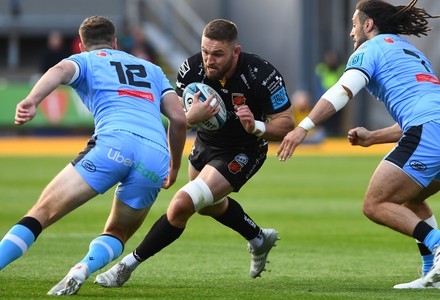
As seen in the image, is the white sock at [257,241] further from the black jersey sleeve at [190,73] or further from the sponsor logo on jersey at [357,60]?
the sponsor logo on jersey at [357,60]

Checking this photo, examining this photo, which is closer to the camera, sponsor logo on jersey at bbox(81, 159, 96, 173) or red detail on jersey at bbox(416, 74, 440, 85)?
sponsor logo on jersey at bbox(81, 159, 96, 173)

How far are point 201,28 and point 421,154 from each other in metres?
26.3

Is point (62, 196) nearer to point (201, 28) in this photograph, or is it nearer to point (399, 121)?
point (399, 121)

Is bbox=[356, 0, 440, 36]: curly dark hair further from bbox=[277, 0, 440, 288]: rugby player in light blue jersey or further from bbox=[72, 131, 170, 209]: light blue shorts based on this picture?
bbox=[72, 131, 170, 209]: light blue shorts

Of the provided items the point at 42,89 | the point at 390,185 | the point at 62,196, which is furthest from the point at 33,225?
the point at 390,185

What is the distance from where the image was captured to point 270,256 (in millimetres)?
10703

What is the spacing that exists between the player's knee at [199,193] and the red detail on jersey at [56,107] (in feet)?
64.1

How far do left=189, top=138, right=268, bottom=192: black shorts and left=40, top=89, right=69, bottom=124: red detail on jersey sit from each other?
18730 mm

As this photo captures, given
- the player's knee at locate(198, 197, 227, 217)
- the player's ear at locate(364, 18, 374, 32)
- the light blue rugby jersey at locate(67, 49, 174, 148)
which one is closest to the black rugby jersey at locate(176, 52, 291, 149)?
the player's knee at locate(198, 197, 227, 217)

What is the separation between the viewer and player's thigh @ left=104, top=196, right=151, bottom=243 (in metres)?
7.61

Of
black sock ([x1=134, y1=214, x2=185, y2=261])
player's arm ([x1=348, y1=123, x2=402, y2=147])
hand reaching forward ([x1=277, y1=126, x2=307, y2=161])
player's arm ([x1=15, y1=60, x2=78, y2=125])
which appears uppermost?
player's arm ([x1=15, y1=60, x2=78, y2=125])

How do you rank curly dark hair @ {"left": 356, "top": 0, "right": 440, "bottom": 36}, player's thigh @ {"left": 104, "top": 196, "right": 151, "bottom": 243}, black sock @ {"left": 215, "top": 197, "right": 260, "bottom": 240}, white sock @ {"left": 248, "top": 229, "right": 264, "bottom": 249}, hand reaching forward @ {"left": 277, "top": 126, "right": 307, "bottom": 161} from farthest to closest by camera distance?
white sock @ {"left": 248, "top": 229, "right": 264, "bottom": 249}, black sock @ {"left": 215, "top": 197, "right": 260, "bottom": 240}, curly dark hair @ {"left": 356, "top": 0, "right": 440, "bottom": 36}, player's thigh @ {"left": 104, "top": 196, "right": 151, "bottom": 243}, hand reaching forward @ {"left": 277, "top": 126, "right": 307, "bottom": 161}

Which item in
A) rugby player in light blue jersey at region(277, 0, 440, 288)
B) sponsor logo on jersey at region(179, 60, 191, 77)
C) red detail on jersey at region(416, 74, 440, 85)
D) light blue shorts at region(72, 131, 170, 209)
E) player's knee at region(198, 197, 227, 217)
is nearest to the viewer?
light blue shorts at region(72, 131, 170, 209)

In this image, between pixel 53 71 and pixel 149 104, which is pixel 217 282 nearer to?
pixel 149 104
